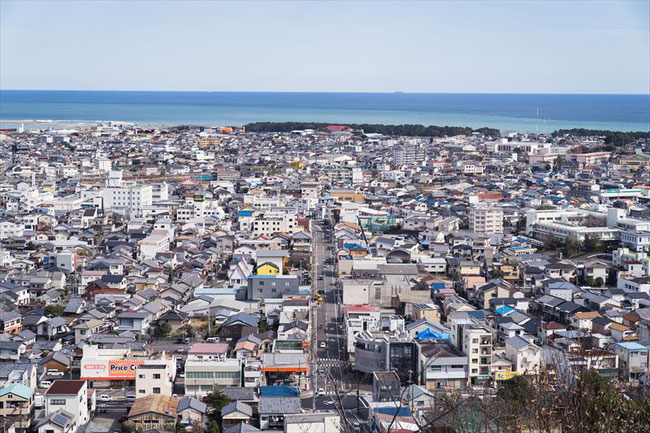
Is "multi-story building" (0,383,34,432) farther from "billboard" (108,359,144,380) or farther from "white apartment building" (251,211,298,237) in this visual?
"white apartment building" (251,211,298,237)

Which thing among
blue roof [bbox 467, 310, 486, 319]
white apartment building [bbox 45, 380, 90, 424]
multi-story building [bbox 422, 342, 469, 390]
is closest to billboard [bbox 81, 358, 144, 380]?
white apartment building [bbox 45, 380, 90, 424]

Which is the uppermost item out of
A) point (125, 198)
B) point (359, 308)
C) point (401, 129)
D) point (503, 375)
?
point (401, 129)

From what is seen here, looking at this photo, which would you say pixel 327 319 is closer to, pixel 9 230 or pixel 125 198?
pixel 9 230

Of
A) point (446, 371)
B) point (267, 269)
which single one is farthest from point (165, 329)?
point (446, 371)

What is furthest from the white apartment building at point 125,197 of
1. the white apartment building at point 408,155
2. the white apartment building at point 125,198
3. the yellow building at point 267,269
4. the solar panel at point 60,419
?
the white apartment building at point 408,155

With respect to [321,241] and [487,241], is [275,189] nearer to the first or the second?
[321,241]

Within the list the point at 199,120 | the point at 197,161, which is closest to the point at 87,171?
the point at 197,161

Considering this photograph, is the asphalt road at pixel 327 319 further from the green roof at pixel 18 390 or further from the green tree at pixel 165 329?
the green roof at pixel 18 390
